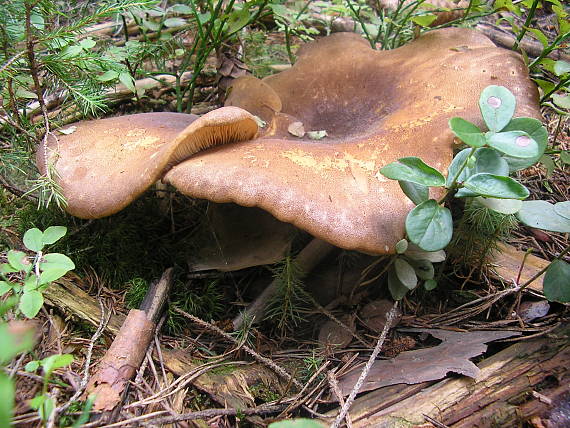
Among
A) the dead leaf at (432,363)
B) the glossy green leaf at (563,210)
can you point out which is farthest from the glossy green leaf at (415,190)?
the dead leaf at (432,363)

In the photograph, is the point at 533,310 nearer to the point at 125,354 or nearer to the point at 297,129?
the point at 297,129

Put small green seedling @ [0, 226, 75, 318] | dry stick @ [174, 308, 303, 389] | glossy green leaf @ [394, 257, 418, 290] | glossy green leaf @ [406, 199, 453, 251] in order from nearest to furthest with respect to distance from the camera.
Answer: small green seedling @ [0, 226, 75, 318]
glossy green leaf @ [406, 199, 453, 251]
dry stick @ [174, 308, 303, 389]
glossy green leaf @ [394, 257, 418, 290]

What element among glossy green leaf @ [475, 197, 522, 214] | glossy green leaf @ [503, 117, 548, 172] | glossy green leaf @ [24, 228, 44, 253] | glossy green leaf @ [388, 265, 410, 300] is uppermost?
glossy green leaf @ [503, 117, 548, 172]

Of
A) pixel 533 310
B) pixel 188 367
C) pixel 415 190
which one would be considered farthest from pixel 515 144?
pixel 188 367

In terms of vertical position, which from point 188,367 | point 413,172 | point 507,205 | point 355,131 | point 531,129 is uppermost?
point 531,129

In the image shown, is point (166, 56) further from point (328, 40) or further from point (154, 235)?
point (154, 235)

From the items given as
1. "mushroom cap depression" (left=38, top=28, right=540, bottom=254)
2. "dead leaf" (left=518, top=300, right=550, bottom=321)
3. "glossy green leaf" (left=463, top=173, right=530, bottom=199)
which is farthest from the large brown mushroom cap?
"dead leaf" (left=518, top=300, right=550, bottom=321)

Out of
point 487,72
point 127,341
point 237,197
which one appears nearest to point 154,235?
point 127,341

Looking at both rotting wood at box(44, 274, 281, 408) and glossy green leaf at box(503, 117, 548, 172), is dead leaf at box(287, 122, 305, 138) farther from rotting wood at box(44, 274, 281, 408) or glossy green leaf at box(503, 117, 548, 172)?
rotting wood at box(44, 274, 281, 408)
